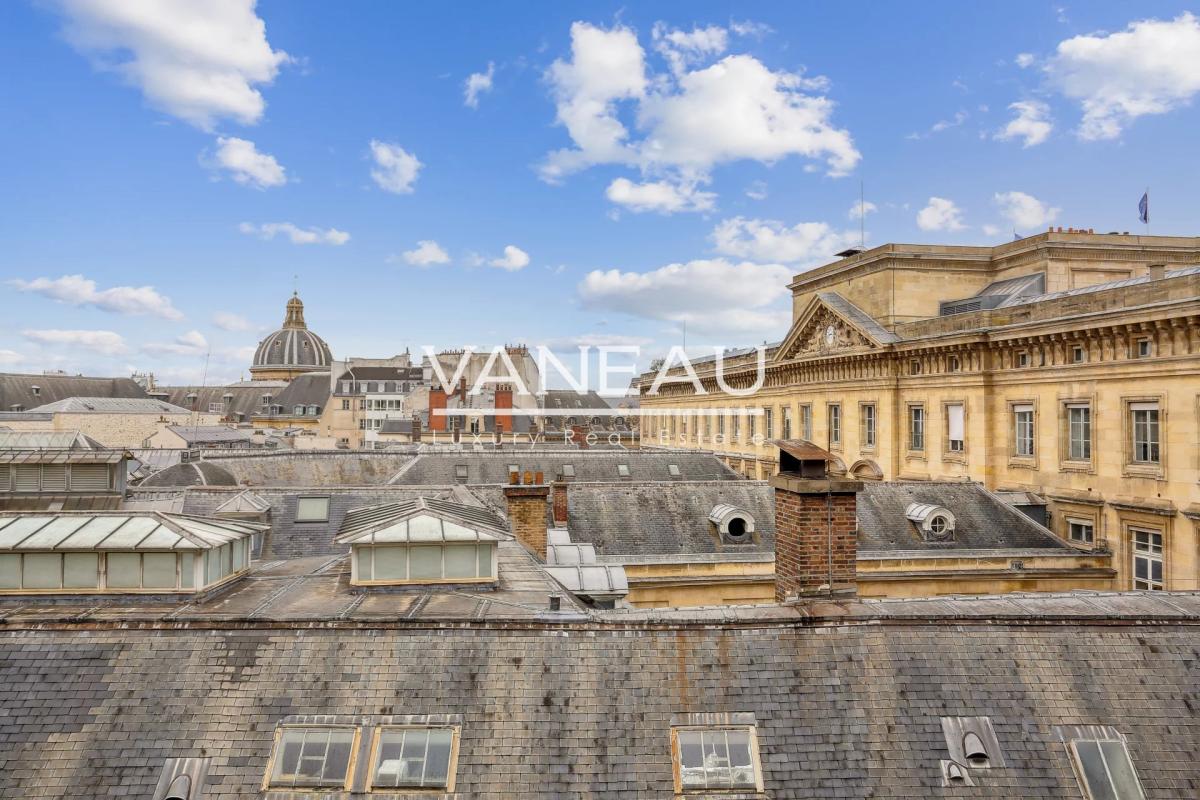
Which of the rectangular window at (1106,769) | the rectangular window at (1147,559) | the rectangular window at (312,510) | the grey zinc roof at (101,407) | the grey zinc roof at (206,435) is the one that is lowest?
the rectangular window at (1147,559)

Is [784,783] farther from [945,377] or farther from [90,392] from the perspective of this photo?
[90,392]

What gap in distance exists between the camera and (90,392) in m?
90.4

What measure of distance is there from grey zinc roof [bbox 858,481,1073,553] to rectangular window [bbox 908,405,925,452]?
38.7 ft

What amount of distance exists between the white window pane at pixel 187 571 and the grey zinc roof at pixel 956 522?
634 inches

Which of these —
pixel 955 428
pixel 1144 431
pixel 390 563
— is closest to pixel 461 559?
pixel 390 563

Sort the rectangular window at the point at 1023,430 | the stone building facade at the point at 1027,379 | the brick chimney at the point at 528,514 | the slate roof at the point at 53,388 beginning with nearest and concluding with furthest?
the brick chimney at the point at 528,514 < the stone building facade at the point at 1027,379 < the rectangular window at the point at 1023,430 < the slate roof at the point at 53,388

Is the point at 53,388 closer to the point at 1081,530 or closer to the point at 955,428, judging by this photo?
the point at 955,428

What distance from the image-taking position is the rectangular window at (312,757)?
7.70 m

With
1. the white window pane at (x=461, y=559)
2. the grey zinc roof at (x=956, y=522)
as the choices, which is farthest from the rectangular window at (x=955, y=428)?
the white window pane at (x=461, y=559)

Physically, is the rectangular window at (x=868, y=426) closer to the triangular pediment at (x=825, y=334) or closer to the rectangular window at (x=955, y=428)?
the triangular pediment at (x=825, y=334)

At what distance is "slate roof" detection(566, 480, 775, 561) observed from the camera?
2145 cm

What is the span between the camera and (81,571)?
11766 millimetres

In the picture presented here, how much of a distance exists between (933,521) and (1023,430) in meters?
11.4

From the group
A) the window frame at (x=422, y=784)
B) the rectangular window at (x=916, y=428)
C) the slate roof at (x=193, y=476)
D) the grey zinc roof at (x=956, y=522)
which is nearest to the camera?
the window frame at (x=422, y=784)
